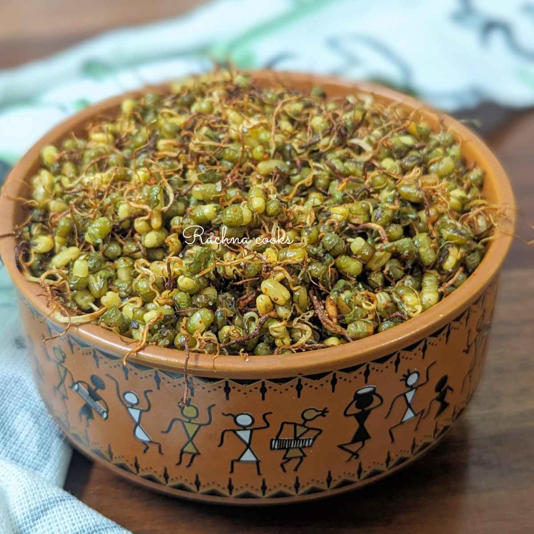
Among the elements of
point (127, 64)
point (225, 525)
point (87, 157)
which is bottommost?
point (225, 525)

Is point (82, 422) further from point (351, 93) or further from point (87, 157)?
point (351, 93)

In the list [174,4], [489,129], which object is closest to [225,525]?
[489,129]

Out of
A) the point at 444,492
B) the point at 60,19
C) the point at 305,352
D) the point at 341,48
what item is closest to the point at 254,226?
the point at 305,352

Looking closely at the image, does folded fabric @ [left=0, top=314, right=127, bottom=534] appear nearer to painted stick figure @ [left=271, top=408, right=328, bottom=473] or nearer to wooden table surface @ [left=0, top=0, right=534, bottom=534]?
wooden table surface @ [left=0, top=0, right=534, bottom=534]

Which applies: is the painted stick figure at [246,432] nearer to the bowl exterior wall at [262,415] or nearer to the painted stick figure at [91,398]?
the bowl exterior wall at [262,415]

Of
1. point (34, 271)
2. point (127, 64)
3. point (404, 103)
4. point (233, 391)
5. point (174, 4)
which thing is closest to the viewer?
point (233, 391)

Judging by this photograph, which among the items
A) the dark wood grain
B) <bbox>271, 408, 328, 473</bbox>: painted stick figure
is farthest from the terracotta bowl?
the dark wood grain

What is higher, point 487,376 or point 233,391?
point 233,391
